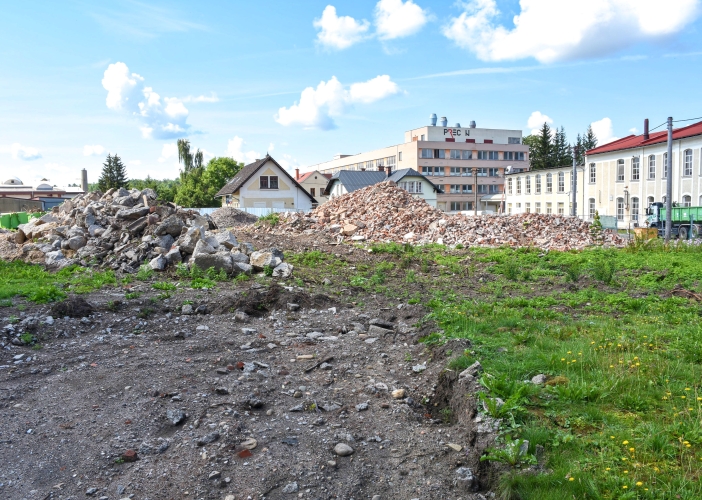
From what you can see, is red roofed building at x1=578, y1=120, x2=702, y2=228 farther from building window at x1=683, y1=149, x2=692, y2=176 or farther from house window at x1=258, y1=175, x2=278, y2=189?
house window at x1=258, y1=175, x2=278, y2=189

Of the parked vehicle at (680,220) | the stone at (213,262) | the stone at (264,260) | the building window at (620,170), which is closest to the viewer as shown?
the stone at (213,262)

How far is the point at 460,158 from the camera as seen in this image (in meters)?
87.0

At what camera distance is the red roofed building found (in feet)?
126

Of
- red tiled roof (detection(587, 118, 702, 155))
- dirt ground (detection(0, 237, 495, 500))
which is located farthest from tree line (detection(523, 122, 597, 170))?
dirt ground (detection(0, 237, 495, 500))

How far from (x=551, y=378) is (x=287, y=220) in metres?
23.7

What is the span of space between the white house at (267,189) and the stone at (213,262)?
118ft

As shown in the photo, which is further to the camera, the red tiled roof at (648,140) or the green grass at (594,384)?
the red tiled roof at (648,140)

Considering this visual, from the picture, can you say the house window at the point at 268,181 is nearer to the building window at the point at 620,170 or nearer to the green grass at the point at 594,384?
the building window at the point at 620,170

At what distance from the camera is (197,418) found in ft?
17.6

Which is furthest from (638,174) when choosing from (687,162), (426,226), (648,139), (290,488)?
(290,488)

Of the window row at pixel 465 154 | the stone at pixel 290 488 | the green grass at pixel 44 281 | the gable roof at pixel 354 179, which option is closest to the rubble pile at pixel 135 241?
the green grass at pixel 44 281

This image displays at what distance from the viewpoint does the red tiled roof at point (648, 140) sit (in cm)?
3875

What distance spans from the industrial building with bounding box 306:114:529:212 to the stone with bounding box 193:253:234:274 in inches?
2773

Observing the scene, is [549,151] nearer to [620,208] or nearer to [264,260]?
[620,208]
